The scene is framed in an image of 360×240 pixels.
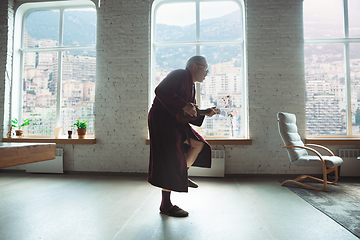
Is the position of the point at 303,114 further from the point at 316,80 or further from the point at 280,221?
the point at 280,221

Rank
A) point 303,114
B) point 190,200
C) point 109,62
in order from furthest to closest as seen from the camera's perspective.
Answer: point 109,62 → point 303,114 → point 190,200

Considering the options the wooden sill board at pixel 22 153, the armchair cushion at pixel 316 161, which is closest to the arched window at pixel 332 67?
the armchair cushion at pixel 316 161

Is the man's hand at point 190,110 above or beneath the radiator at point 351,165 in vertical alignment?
above

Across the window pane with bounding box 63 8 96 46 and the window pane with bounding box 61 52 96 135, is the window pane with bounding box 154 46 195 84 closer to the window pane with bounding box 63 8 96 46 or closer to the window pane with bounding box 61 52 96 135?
the window pane with bounding box 61 52 96 135

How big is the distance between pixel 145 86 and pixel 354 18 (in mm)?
4314

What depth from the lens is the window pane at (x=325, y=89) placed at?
4469 mm

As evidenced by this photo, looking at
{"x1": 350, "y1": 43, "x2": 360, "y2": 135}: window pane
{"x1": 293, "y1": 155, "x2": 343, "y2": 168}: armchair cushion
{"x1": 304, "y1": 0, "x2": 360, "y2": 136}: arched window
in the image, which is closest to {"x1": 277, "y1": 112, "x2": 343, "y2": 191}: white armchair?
{"x1": 293, "y1": 155, "x2": 343, "y2": 168}: armchair cushion

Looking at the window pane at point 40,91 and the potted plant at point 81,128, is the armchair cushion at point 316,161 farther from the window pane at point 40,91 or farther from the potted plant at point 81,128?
the window pane at point 40,91

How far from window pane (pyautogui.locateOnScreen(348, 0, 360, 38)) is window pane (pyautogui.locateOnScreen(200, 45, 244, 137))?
7.26 feet

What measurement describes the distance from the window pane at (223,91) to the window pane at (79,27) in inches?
95.4

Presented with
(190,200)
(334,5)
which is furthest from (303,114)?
(190,200)

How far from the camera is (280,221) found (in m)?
2.19

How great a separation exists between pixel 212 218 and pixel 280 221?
625 millimetres

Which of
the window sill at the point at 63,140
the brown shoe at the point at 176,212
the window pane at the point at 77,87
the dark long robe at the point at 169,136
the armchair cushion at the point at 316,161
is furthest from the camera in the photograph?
the window pane at the point at 77,87
